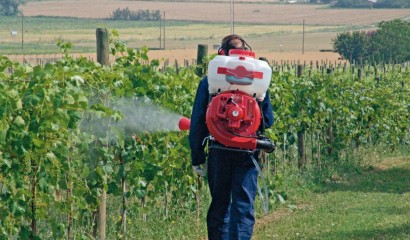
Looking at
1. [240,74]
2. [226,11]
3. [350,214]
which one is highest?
[240,74]

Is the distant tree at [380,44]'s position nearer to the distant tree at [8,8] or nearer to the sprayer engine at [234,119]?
the distant tree at [8,8]

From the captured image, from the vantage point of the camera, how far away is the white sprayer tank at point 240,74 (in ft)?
28.2

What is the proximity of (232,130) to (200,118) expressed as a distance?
1.40 feet

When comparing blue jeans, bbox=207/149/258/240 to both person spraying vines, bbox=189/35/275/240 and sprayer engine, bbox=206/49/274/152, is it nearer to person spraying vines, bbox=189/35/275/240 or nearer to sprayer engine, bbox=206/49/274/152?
person spraying vines, bbox=189/35/275/240

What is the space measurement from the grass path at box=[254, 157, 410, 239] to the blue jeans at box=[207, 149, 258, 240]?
2.40m

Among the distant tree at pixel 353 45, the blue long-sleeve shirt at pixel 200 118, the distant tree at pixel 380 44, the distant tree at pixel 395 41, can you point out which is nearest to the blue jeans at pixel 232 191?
the blue long-sleeve shirt at pixel 200 118

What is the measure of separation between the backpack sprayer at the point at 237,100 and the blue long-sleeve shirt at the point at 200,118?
0.16 metres

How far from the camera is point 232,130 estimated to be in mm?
8734

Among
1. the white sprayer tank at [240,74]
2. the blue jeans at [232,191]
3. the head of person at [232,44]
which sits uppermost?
the head of person at [232,44]

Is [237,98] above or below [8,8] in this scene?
above

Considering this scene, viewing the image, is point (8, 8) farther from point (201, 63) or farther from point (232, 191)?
point (232, 191)

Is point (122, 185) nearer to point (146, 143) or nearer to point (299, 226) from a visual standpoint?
point (146, 143)

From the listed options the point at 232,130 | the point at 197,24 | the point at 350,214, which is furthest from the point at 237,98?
the point at 197,24

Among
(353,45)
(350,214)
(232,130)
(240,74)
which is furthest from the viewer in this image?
(353,45)
